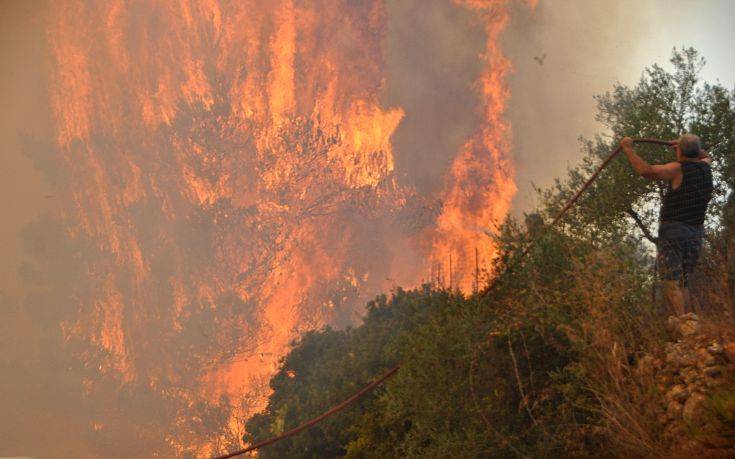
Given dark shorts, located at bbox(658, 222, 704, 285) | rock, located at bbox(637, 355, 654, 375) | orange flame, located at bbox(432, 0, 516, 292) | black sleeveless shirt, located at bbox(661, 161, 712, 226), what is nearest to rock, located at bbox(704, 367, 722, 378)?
rock, located at bbox(637, 355, 654, 375)

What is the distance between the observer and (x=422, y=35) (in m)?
78.8

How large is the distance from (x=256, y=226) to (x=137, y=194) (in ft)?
53.4

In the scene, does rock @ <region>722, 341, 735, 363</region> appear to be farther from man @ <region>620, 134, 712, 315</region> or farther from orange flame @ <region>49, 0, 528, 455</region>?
orange flame @ <region>49, 0, 528, 455</region>

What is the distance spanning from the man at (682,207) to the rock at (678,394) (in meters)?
1.79

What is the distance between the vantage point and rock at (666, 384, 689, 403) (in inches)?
297

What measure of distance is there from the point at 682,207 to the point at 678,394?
2.91 meters

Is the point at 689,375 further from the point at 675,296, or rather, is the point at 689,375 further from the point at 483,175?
the point at 483,175

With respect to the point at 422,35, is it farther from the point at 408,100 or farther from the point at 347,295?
the point at 347,295

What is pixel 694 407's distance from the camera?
283 inches

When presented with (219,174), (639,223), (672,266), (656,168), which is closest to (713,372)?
(672,266)

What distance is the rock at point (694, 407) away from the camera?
23.2 feet

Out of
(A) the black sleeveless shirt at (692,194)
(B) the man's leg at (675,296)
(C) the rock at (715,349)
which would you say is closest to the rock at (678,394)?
(C) the rock at (715,349)

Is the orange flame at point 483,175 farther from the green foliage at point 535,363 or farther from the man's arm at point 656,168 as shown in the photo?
the man's arm at point 656,168

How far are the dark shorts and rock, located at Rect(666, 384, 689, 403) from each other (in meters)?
2.14
